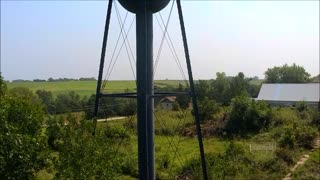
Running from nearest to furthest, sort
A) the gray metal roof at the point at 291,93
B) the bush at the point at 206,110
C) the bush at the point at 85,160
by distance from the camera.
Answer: the bush at the point at 85,160
the bush at the point at 206,110
the gray metal roof at the point at 291,93

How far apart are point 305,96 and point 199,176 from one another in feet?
70.5

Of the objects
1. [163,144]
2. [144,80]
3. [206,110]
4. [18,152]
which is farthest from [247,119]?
[144,80]

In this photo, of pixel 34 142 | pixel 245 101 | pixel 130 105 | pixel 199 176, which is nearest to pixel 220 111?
pixel 245 101

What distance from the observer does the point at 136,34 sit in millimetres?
8109

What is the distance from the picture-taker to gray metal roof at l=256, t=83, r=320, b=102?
101ft

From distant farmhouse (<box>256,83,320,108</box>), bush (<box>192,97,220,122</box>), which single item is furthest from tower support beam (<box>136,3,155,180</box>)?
distant farmhouse (<box>256,83,320,108</box>)

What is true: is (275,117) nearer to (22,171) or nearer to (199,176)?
(199,176)

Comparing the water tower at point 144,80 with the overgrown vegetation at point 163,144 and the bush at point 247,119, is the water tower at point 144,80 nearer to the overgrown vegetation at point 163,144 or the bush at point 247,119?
the overgrown vegetation at point 163,144

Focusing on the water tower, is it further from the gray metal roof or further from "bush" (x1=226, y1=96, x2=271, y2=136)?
the gray metal roof

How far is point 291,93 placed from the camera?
31.9 metres

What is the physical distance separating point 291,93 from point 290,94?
187 mm

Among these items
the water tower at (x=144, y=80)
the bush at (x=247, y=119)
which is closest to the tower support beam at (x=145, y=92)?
the water tower at (x=144, y=80)

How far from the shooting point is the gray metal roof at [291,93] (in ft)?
101

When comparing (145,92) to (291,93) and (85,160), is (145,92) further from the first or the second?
(291,93)
